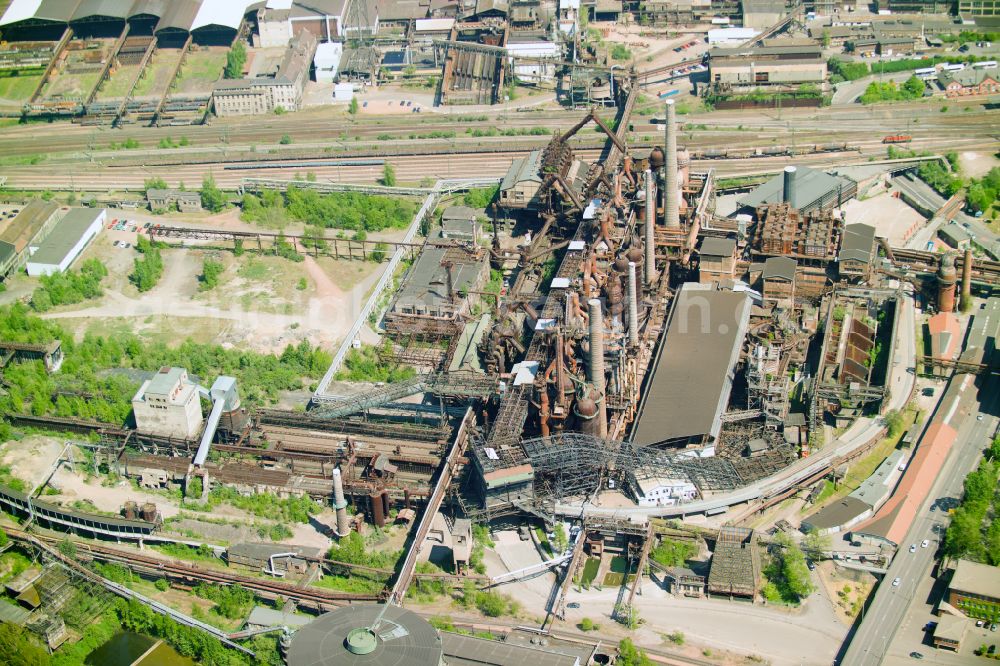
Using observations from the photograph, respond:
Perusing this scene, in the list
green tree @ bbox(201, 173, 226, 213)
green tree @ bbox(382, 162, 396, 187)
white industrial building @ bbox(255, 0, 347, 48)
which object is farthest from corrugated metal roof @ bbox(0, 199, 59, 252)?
white industrial building @ bbox(255, 0, 347, 48)

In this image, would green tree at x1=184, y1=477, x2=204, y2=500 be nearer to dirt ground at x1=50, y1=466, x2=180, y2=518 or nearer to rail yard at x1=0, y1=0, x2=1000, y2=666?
rail yard at x1=0, y1=0, x2=1000, y2=666

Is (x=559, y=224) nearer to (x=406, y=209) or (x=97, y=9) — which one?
(x=406, y=209)

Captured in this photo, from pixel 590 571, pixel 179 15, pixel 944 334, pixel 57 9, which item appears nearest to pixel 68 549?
pixel 590 571

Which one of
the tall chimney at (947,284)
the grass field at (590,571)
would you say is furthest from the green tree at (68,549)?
the tall chimney at (947,284)

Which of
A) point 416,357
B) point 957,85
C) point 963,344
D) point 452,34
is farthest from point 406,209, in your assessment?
point 957,85

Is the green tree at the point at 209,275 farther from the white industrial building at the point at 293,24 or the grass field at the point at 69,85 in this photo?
the white industrial building at the point at 293,24

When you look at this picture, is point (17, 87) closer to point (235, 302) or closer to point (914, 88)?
point (235, 302)
